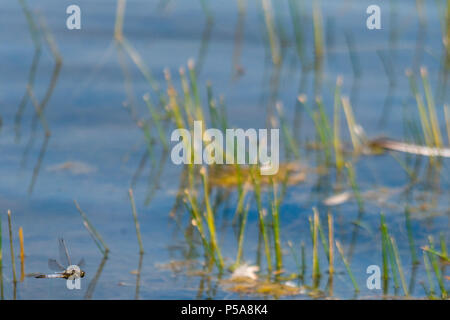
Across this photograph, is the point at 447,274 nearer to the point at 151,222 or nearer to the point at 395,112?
the point at 151,222

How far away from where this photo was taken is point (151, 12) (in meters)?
6.06

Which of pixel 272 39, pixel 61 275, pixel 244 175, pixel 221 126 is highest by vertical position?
pixel 272 39

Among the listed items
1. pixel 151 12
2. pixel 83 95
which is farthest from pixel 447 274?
pixel 151 12

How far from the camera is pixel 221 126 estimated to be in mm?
4051

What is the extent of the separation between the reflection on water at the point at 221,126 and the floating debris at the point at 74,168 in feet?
0.08

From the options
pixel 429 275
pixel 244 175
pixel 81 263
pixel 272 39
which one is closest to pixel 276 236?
pixel 429 275

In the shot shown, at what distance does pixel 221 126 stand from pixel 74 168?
73 centimetres

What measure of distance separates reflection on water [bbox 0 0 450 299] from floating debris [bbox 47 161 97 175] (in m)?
0.02

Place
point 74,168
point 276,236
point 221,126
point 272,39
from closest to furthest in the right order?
point 276,236 < point 74,168 < point 221,126 < point 272,39

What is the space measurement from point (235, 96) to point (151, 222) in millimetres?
1517

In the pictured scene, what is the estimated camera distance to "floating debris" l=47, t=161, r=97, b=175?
3.82 m

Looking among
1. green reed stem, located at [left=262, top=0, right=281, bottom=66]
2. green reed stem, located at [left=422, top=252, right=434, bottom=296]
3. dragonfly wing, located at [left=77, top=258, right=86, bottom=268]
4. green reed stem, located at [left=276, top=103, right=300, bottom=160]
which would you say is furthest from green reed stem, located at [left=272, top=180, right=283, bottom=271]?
green reed stem, located at [left=262, top=0, right=281, bottom=66]

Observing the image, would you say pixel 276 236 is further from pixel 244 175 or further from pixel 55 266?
pixel 244 175

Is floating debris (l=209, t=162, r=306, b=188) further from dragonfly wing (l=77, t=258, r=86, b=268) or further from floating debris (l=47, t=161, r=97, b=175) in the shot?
dragonfly wing (l=77, t=258, r=86, b=268)
